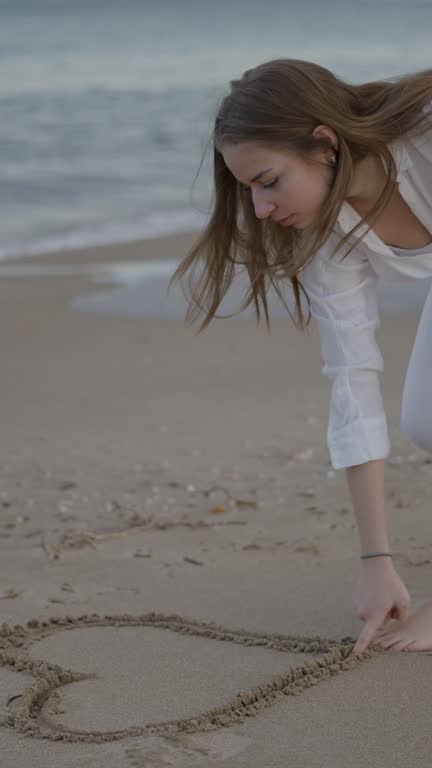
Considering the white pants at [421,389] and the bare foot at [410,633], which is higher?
the white pants at [421,389]

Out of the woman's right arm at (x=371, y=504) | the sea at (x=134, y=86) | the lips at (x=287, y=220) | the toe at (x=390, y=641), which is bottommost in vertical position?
the sea at (x=134, y=86)

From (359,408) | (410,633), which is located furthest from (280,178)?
(410,633)

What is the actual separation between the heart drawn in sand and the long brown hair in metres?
0.79

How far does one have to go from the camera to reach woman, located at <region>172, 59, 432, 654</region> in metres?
2.44

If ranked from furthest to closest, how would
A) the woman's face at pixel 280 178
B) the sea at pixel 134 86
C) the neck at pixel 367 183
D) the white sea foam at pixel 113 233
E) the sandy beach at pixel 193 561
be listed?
the sea at pixel 134 86 < the white sea foam at pixel 113 233 < the neck at pixel 367 183 < the woman's face at pixel 280 178 < the sandy beach at pixel 193 561

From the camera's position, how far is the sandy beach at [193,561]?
218 centimetres

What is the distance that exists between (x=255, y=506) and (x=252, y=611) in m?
0.87

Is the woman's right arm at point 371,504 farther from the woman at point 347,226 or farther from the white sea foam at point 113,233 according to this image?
the white sea foam at point 113,233

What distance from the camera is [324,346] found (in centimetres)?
265

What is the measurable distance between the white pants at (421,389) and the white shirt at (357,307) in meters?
0.10

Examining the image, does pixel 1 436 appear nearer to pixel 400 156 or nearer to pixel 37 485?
pixel 37 485

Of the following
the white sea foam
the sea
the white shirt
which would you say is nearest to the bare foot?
the white shirt

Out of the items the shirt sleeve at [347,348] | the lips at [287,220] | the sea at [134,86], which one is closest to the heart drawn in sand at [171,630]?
the shirt sleeve at [347,348]

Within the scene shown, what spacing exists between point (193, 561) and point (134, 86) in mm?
20406
